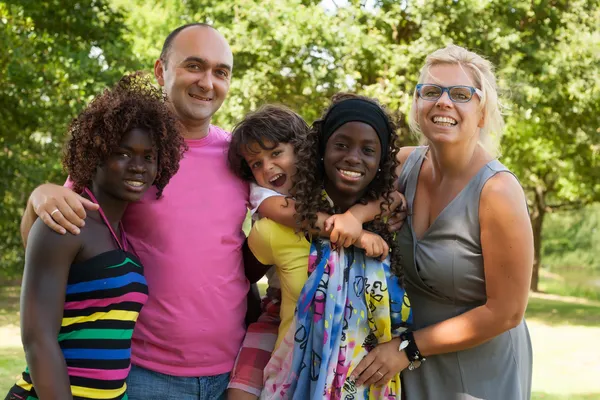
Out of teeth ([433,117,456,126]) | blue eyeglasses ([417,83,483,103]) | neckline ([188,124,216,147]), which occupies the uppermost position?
blue eyeglasses ([417,83,483,103])

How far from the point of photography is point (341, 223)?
9.38 ft

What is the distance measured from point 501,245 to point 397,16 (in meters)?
10.8

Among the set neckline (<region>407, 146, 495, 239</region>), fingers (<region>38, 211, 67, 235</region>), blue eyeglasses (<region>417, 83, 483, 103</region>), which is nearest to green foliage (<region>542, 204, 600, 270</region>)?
neckline (<region>407, 146, 495, 239</region>)

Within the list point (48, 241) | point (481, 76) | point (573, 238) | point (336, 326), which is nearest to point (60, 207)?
point (48, 241)

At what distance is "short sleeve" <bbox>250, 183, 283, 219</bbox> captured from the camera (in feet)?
10.0

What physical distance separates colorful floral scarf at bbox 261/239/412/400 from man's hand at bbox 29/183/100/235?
91 cm

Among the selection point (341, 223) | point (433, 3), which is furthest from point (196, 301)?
point (433, 3)

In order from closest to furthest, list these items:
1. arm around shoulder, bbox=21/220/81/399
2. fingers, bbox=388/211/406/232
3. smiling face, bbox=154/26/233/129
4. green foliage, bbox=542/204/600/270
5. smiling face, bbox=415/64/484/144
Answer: arm around shoulder, bbox=21/220/81/399 < smiling face, bbox=415/64/484/144 < fingers, bbox=388/211/406/232 < smiling face, bbox=154/26/233/129 < green foliage, bbox=542/204/600/270

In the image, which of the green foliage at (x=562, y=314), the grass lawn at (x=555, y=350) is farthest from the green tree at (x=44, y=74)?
the green foliage at (x=562, y=314)

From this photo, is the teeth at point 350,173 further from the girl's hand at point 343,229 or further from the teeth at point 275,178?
the teeth at point 275,178

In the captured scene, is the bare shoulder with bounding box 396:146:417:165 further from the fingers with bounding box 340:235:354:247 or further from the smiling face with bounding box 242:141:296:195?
the fingers with bounding box 340:235:354:247

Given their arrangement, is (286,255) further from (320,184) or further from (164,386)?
(164,386)

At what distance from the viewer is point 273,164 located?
3.17 metres

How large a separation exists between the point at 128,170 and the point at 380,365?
1260mm
